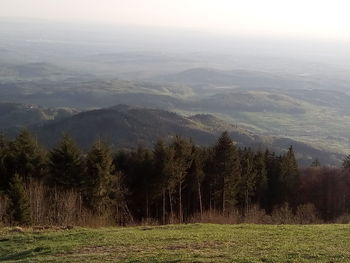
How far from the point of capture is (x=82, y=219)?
32.4 m

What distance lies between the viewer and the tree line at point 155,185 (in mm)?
34750

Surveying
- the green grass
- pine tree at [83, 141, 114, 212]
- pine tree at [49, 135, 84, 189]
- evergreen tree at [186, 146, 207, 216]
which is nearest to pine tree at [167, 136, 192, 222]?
evergreen tree at [186, 146, 207, 216]

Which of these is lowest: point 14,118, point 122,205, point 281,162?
point 122,205

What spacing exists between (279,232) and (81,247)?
377 inches

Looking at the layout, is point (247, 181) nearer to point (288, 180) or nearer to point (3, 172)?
point (288, 180)

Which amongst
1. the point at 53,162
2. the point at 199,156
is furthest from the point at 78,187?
the point at 199,156

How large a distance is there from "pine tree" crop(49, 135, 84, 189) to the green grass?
47.1 feet

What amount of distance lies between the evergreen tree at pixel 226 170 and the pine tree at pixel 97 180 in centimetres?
1018

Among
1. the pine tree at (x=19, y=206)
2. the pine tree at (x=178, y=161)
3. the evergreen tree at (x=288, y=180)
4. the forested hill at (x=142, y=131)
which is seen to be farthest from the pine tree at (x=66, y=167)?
the forested hill at (x=142, y=131)

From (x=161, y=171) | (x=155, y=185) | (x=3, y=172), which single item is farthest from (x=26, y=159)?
(x=161, y=171)

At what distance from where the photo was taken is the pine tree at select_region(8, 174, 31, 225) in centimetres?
3098

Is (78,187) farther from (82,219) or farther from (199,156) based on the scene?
(199,156)

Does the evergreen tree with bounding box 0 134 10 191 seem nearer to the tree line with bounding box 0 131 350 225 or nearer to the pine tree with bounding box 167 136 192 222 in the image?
the tree line with bounding box 0 131 350 225

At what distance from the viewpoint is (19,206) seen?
31.2m
